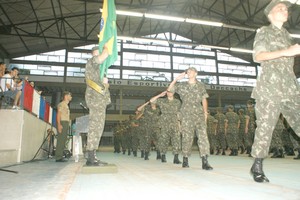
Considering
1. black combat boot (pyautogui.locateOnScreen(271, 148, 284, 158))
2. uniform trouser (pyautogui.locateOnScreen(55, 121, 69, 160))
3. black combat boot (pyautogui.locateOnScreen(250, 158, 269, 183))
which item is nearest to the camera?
black combat boot (pyautogui.locateOnScreen(250, 158, 269, 183))

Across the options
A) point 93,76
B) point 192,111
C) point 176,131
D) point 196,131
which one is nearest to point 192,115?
point 192,111

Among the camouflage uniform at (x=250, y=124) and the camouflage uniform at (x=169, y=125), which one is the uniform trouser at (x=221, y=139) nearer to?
the camouflage uniform at (x=250, y=124)

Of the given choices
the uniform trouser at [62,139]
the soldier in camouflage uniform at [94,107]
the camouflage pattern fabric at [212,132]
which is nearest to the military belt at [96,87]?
the soldier in camouflage uniform at [94,107]

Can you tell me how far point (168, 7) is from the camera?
16703 mm

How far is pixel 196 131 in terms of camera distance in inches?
144

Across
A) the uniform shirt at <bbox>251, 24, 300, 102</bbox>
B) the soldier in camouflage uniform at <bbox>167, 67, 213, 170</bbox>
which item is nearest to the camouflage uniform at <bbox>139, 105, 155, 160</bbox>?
the soldier in camouflage uniform at <bbox>167, 67, 213, 170</bbox>

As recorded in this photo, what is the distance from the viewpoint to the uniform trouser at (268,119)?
2139 millimetres

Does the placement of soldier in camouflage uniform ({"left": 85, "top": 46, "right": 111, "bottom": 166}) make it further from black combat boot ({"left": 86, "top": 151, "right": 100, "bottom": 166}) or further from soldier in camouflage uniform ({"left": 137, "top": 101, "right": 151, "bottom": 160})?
soldier in camouflage uniform ({"left": 137, "top": 101, "right": 151, "bottom": 160})

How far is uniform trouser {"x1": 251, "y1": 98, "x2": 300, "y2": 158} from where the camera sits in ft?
7.02

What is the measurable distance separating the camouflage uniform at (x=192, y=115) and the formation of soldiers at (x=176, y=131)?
0.60 metres

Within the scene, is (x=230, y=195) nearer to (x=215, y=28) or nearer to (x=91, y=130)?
(x=91, y=130)

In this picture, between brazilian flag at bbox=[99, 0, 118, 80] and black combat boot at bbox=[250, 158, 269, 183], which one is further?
brazilian flag at bbox=[99, 0, 118, 80]

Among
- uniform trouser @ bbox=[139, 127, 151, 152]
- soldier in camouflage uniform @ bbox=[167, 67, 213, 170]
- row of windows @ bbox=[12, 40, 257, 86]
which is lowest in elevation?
uniform trouser @ bbox=[139, 127, 151, 152]

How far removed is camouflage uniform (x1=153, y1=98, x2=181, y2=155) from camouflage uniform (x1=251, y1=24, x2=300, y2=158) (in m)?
2.64
